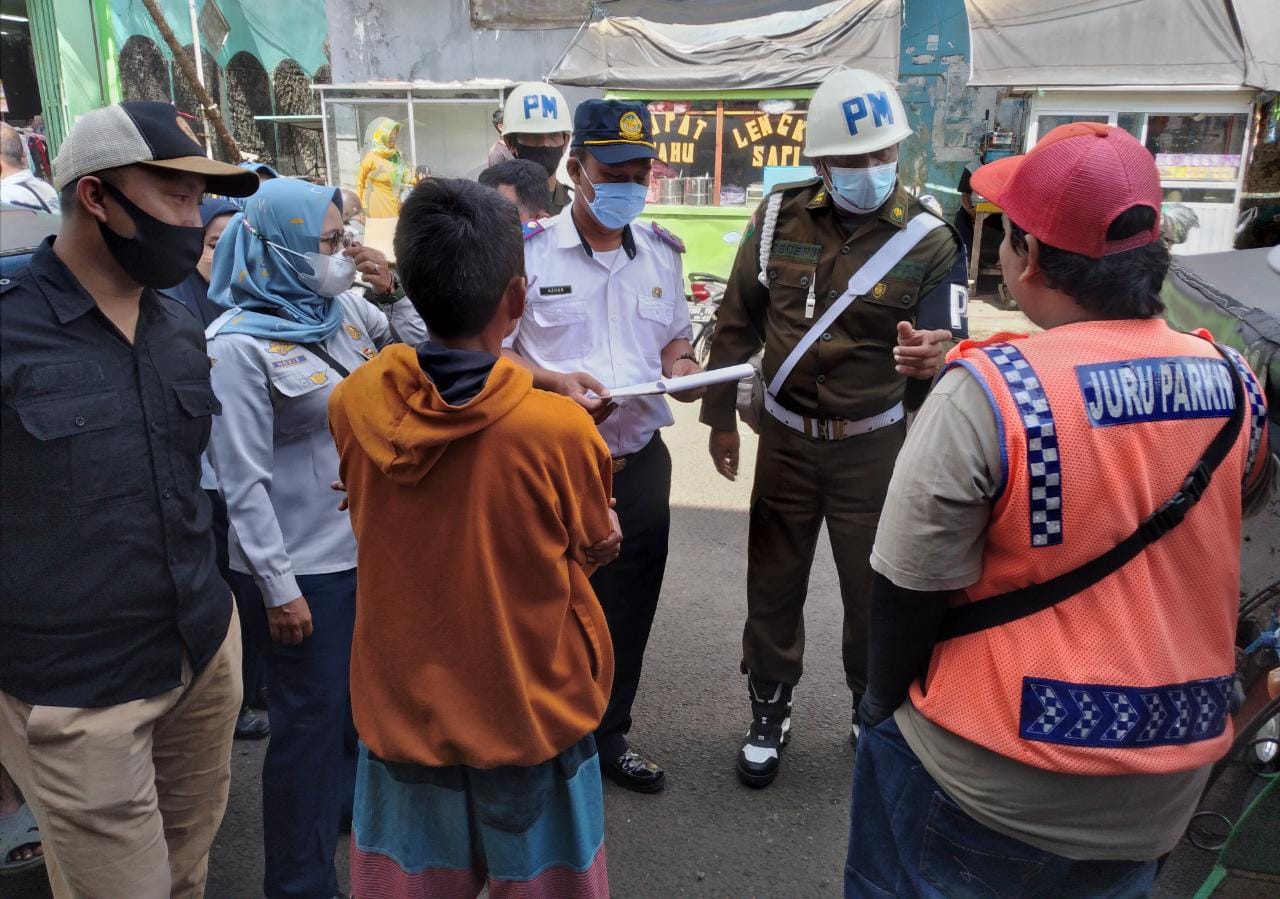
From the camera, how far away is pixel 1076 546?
1443 millimetres

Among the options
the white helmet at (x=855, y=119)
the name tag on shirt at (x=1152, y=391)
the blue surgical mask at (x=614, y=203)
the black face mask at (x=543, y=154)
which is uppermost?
the white helmet at (x=855, y=119)

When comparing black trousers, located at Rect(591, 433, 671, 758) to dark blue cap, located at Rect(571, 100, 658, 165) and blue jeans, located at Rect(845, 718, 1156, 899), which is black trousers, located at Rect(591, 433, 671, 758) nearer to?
dark blue cap, located at Rect(571, 100, 658, 165)

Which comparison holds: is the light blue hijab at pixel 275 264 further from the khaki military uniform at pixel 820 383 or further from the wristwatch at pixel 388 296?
the khaki military uniform at pixel 820 383

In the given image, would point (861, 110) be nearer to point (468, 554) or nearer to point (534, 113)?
point (468, 554)

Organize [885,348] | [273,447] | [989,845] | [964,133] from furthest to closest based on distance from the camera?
[964,133]
[885,348]
[273,447]
[989,845]

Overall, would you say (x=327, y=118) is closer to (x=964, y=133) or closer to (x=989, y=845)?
(x=964, y=133)

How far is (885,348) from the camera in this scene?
9.60 feet

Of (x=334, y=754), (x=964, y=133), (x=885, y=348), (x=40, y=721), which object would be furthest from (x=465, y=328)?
(x=964, y=133)

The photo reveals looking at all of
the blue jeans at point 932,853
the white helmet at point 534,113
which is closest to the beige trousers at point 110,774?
the blue jeans at point 932,853

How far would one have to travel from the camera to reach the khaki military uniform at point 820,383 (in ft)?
9.52

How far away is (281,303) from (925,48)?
13.2 m

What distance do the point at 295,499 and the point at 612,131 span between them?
55.8 inches

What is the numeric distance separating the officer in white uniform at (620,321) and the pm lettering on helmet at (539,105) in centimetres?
237

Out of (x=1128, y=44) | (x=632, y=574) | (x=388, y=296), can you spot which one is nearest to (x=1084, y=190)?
(x=632, y=574)
